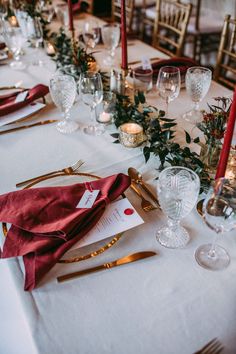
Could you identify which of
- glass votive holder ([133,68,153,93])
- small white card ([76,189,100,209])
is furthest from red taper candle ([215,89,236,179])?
glass votive holder ([133,68,153,93])

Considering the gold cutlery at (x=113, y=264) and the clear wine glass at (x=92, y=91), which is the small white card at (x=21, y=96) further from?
the gold cutlery at (x=113, y=264)

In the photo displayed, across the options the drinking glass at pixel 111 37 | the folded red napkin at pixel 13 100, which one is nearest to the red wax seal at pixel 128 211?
the folded red napkin at pixel 13 100

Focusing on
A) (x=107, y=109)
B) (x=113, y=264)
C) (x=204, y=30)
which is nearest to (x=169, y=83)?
A: (x=107, y=109)

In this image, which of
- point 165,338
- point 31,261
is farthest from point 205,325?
point 31,261

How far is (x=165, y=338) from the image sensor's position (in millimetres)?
606

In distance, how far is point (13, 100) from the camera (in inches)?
52.3

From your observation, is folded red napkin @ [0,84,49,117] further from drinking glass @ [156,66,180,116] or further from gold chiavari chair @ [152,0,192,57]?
gold chiavari chair @ [152,0,192,57]

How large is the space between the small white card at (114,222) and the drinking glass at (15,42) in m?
1.14

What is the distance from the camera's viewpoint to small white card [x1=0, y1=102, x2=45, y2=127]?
1.23 m

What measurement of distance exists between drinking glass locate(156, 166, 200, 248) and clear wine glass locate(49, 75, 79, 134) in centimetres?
51

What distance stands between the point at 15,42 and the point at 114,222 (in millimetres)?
1256

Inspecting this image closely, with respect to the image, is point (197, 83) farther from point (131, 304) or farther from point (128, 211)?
point (131, 304)

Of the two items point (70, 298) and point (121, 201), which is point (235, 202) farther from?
point (70, 298)

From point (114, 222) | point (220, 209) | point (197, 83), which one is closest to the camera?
point (220, 209)
